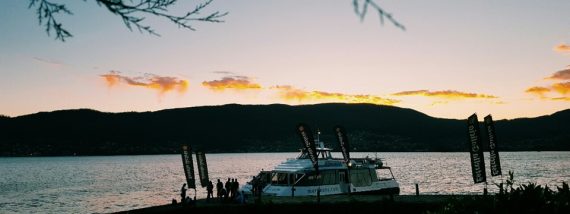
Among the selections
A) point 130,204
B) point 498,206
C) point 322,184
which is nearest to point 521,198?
point 498,206

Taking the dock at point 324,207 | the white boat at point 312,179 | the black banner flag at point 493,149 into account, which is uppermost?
the black banner flag at point 493,149

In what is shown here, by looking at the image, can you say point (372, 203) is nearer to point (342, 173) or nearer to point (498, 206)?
point (342, 173)

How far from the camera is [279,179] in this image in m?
41.7

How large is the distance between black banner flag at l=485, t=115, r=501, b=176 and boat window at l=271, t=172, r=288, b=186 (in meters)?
17.0

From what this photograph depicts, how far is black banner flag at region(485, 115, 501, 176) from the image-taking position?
28.1 m

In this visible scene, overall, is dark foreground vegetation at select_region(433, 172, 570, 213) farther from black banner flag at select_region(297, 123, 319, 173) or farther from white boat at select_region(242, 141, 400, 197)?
white boat at select_region(242, 141, 400, 197)

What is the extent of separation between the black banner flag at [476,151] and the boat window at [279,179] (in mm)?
16874

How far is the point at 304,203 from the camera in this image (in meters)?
29.7

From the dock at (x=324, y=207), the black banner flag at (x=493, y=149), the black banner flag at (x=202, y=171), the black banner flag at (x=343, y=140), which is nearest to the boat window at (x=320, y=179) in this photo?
the black banner flag at (x=343, y=140)

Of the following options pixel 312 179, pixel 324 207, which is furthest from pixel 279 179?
pixel 324 207

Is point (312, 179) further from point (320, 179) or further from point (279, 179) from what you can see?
point (279, 179)

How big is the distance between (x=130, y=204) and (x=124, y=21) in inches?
2640

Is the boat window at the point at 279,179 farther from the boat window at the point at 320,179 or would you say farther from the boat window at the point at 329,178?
the boat window at the point at 329,178

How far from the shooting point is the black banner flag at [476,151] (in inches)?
1084
